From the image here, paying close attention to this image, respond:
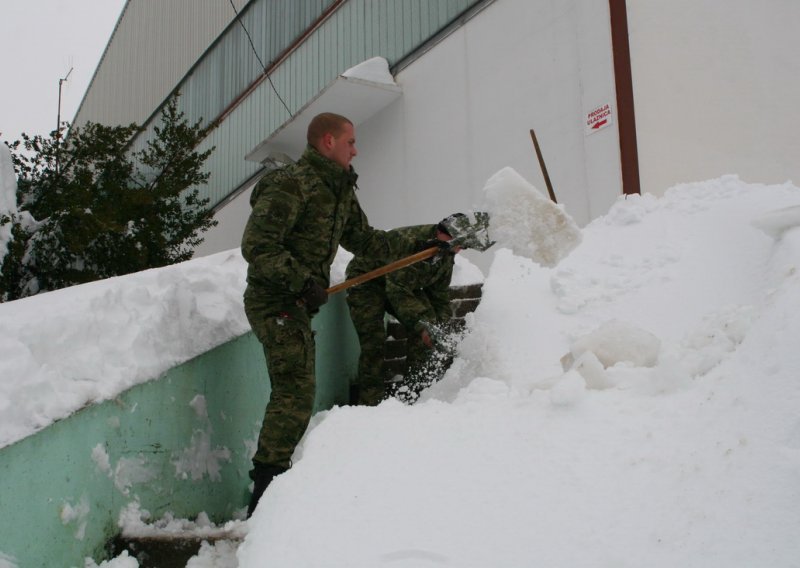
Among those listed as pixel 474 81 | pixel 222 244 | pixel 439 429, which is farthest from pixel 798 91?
pixel 222 244

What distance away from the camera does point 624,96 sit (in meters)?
6.13

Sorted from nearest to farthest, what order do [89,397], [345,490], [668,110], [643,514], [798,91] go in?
[643,514] → [345,490] → [89,397] → [668,110] → [798,91]

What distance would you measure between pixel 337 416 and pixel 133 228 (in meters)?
6.06

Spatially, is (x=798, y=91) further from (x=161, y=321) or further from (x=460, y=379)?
(x=161, y=321)

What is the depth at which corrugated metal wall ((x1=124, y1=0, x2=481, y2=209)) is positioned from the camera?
930 centimetres

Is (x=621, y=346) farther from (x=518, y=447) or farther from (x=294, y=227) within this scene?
(x=294, y=227)

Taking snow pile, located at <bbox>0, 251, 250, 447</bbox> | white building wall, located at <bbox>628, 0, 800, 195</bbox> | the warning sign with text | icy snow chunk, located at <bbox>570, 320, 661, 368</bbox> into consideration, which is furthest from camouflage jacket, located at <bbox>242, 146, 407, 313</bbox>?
white building wall, located at <bbox>628, 0, 800, 195</bbox>

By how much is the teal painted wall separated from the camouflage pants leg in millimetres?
902

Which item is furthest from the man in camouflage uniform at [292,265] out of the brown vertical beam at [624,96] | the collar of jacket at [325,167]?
the brown vertical beam at [624,96]

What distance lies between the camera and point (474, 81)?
805 centimetres

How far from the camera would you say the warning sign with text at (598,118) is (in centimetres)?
619

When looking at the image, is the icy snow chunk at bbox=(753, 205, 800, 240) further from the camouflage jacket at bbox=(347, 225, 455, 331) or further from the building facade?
the camouflage jacket at bbox=(347, 225, 455, 331)

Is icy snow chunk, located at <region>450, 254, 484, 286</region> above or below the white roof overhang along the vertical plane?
below

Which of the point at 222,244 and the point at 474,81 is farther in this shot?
the point at 222,244
